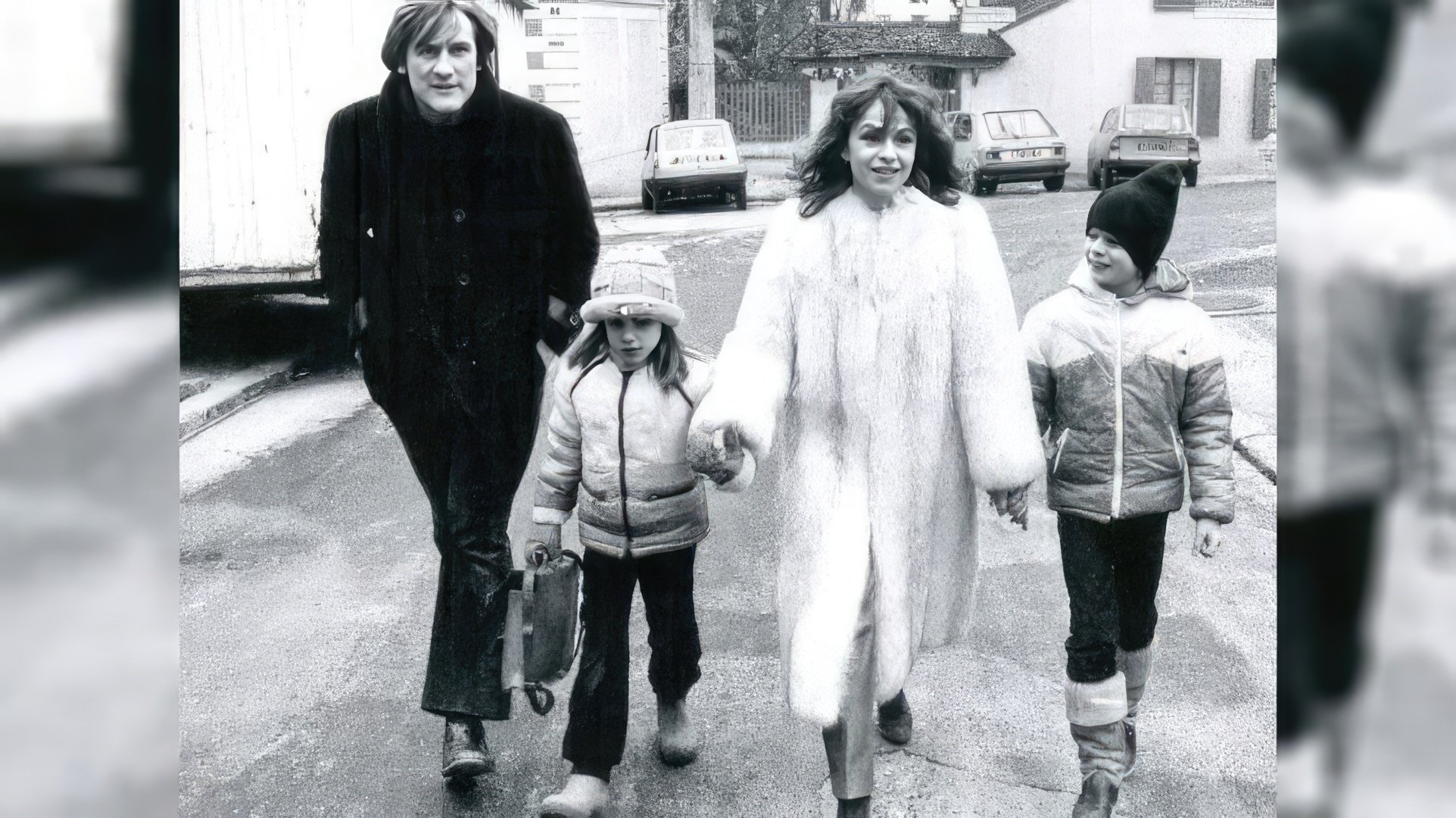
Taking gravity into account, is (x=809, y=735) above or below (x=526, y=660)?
below

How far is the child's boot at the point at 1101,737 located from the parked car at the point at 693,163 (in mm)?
1364

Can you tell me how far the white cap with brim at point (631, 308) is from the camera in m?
3.05

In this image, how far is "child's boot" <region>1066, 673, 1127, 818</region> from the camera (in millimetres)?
3080

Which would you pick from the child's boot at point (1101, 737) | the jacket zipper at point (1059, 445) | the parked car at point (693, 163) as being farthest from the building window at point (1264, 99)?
the child's boot at point (1101, 737)

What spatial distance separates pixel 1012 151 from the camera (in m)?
3.22

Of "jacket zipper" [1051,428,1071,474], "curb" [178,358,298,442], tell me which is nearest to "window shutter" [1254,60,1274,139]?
"jacket zipper" [1051,428,1071,474]

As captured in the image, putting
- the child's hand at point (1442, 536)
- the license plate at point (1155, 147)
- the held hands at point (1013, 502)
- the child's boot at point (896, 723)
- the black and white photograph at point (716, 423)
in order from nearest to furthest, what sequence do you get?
the child's hand at point (1442, 536), the black and white photograph at point (716, 423), the held hands at point (1013, 502), the license plate at point (1155, 147), the child's boot at point (896, 723)

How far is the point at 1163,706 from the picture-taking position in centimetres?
329

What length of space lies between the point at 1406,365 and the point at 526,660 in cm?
192

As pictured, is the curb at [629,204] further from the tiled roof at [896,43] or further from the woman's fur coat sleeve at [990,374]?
the woman's fur coat sleeve at [990,374]

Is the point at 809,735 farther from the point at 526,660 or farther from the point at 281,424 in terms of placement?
the point at 281,424

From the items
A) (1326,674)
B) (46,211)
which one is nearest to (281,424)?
(46,211)

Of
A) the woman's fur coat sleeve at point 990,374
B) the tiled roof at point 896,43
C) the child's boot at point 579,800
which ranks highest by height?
the tiled roof at point 896,43

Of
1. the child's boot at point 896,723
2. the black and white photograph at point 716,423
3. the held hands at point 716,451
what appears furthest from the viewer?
the child's boot at point 896,723
